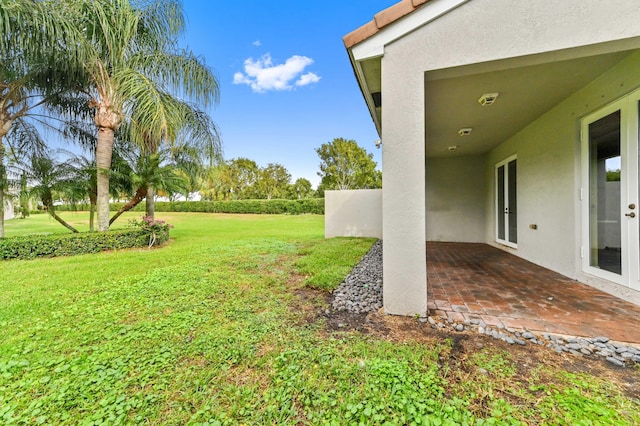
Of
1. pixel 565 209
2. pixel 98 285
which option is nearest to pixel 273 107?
pixel 98 285

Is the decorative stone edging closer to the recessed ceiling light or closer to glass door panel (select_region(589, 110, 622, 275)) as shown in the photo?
glass door panel (select_region(589, 110, 622, 275))

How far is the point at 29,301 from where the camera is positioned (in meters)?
3.82

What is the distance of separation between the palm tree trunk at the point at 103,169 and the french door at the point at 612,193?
11.4 metres

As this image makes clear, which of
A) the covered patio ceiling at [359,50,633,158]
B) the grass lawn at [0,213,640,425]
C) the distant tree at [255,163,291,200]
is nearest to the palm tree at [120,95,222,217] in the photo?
the grass lawn at [0,213,640,425]

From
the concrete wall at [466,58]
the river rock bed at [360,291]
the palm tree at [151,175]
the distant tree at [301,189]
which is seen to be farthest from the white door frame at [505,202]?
the distant tree at [301,189]

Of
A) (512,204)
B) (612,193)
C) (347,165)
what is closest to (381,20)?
(612,193)

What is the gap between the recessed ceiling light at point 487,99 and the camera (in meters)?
3.92

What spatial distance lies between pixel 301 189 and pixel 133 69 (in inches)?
1420

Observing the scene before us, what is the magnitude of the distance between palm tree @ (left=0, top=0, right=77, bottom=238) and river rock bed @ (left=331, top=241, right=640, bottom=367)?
8.80 meters

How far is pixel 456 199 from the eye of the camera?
27.6 feet

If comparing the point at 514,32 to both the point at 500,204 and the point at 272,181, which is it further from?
the point at 272,181

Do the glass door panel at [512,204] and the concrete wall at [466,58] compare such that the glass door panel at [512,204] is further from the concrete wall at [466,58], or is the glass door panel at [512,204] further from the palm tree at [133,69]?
the palm tree at [133,69]

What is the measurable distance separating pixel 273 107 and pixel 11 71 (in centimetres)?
1341

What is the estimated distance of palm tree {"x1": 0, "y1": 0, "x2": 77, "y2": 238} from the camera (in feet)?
18.9
